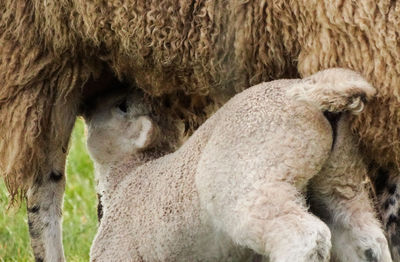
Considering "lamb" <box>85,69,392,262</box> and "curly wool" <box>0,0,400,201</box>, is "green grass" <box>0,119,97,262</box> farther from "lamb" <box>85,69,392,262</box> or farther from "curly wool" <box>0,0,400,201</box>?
"lamb" <box>85,69,392,262</box>

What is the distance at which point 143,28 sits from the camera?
17.4 ft

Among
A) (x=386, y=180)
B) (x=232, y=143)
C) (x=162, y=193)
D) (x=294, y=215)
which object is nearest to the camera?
(x=294, y=215)

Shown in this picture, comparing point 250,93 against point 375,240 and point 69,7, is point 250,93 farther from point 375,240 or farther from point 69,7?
point 69,7

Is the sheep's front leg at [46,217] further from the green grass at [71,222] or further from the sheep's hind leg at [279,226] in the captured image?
the sheep's hind leg at [279,226]

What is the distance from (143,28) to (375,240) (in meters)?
1.56

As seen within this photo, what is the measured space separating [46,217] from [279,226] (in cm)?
219

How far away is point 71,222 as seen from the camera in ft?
23.5

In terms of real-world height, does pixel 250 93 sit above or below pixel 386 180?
above

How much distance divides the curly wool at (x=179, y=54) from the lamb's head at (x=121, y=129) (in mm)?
127

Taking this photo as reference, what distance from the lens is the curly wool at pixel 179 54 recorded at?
4.83 m

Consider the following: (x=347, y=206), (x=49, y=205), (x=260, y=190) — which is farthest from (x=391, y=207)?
(x=49, y=205)

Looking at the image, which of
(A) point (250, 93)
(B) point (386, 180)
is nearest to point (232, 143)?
(A) point (250, 93)

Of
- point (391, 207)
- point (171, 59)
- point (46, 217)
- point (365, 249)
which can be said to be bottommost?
point (46, 217)

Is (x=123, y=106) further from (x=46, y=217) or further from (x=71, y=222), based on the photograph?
(x=71, y=222)
